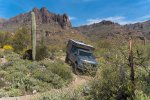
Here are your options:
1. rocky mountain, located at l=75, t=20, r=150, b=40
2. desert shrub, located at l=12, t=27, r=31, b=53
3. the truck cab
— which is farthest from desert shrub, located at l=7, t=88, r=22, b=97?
desert shrub, located at l=12, t=27, r=31, b=53

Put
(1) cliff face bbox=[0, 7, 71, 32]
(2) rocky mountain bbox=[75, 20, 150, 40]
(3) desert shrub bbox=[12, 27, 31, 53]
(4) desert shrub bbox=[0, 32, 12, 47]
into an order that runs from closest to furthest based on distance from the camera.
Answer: (2) rocky mountain bbox=[75, 20, 150, 40] → (3) desert shrub bbox=[12, 27, 31, 53] → (4) desert shrub bbox=[0, 32, 12, 47] → (1) cliff face bbox=[0, 7, 71, 32]

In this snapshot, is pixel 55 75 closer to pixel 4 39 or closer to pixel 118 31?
pixel 118 31

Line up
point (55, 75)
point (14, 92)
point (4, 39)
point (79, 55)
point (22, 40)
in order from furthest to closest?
point (4, 39) < point (22, 40) < point (79, 55) < point (55, 75) < point (14, 92)

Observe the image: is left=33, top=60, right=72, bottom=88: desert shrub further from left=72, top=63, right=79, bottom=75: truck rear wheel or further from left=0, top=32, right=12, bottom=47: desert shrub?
left=0, top=32, right=12, bottom=47: desert shrub

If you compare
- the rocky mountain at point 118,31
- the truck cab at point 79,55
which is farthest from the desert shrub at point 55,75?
the rocky mountain at point 118,31

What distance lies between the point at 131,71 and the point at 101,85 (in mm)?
1064

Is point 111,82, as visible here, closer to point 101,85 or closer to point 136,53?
point 101,85

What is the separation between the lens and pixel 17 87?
620 inches

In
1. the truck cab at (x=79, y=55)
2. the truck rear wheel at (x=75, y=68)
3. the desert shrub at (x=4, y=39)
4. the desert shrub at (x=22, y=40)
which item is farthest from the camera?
→ the desert shrub at (x=4, y=39)

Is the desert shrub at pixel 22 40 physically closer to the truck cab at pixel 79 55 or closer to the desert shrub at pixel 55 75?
the truck cab at pixel 79 55

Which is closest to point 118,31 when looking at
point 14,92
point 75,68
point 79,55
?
point 79,55

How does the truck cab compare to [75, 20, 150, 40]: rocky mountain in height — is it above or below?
below

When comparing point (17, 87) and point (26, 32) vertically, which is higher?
point (26, 32)

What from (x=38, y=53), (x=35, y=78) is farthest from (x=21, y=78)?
(x=38, y=53)
